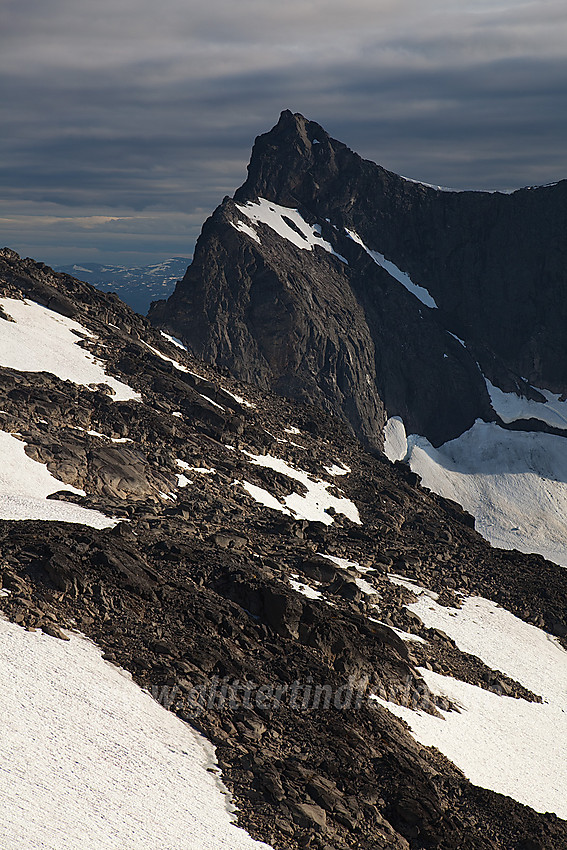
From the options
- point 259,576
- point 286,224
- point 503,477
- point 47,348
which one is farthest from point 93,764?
A: point 286,224

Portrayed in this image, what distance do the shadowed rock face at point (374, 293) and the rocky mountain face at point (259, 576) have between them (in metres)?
52.7

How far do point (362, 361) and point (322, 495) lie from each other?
9644cm

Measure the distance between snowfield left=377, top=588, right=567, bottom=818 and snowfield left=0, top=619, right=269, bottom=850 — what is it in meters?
12.3

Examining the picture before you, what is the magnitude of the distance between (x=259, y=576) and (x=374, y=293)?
464 ft

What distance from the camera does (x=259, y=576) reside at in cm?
3834

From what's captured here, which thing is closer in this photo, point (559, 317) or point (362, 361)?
point (362, 361)

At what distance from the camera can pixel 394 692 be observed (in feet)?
108

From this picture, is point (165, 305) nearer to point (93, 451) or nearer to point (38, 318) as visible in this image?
point (38, 318)

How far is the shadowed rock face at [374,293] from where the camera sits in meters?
146

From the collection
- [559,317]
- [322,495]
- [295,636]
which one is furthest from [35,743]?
[559,317]

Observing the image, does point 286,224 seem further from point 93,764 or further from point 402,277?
point 93,764

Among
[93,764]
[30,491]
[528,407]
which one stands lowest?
[30,491]

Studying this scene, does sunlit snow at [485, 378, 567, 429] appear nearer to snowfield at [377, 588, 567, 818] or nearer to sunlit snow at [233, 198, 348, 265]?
sunlit snow at [233, 198, 348, 265]

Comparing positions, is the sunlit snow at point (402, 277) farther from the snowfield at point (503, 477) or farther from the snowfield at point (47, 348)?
the snowfield at point (47, 348)
